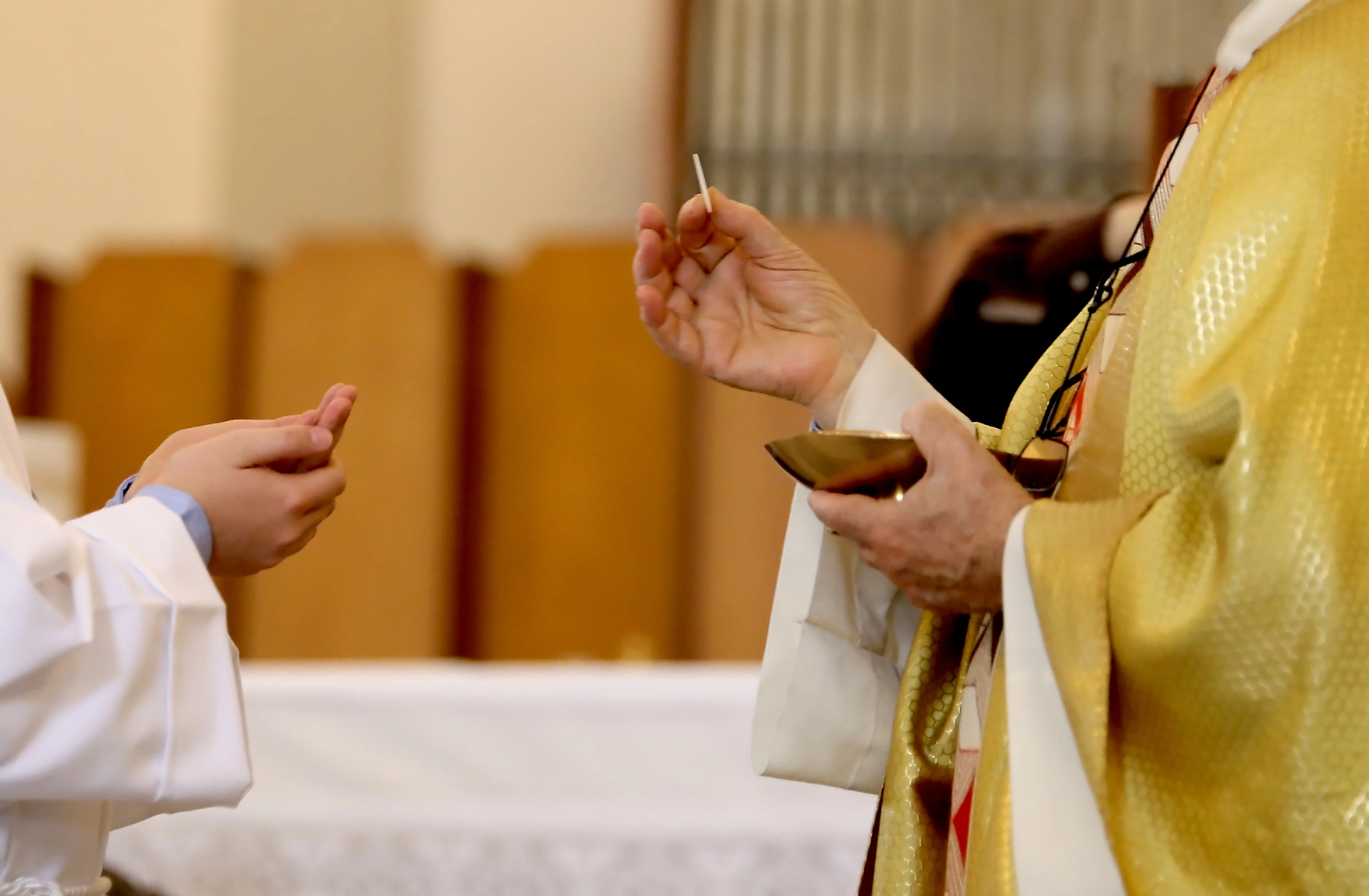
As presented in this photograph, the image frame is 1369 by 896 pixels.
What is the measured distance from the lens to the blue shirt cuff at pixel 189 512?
132cm

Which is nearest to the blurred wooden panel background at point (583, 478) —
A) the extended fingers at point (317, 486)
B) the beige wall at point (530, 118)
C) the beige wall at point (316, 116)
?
the beige wall at point (530, 118)

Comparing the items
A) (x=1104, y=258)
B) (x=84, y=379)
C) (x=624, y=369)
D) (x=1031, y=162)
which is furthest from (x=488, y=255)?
(x=1104, y=258)

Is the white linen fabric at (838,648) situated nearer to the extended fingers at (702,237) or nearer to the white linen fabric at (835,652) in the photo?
the white linen fabric at (835,652)

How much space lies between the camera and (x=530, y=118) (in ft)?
15.7

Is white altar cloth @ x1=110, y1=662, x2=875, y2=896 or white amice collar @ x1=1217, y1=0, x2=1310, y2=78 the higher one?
white amice collar @ x1=1217, y1=0, x2=1310, y2=78

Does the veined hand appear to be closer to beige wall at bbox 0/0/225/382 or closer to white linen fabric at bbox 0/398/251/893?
white linen fabric at bbox 0/398/251/893

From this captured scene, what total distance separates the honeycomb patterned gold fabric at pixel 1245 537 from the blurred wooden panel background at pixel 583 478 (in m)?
2.72

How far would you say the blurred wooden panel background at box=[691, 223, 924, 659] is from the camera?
12.8 feet

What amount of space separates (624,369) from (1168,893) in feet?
9.70

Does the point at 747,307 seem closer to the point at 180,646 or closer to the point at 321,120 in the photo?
the point at 180,646

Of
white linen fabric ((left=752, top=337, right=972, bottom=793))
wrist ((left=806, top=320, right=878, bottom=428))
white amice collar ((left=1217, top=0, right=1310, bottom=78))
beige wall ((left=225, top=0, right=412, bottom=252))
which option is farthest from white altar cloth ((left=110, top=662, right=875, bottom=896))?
beige wall ((left=225, top=0, right=412, bottom=252))

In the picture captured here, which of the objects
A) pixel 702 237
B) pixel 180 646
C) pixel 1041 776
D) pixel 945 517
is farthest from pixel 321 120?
pixel 1041 776

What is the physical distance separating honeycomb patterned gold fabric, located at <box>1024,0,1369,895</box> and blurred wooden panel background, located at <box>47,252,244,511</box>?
3.32 m

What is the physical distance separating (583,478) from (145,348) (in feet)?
4.55
